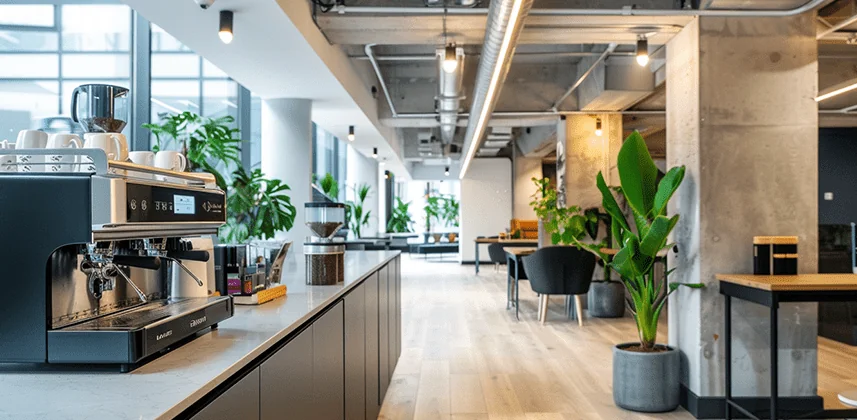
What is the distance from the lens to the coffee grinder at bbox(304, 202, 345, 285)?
3.22 metres

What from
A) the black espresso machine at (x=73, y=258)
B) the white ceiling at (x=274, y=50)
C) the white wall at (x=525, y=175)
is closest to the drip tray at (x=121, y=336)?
the black espresso machine at (x=73, y=258)

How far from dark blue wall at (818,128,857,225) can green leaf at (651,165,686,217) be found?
8609 millimetres

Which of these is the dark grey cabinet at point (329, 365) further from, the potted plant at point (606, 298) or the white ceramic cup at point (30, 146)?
the potted plant at point (606, 298)

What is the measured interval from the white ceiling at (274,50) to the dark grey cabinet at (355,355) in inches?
82.7

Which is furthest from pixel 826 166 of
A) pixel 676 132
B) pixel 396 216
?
pixel 396 216

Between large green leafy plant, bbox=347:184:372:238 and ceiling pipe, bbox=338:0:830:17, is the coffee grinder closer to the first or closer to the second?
ceiling pipe, bbox=338:0:830:17

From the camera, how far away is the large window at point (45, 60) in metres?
4.26

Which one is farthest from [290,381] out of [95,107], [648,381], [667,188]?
[648,381]

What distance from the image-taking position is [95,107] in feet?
5.64

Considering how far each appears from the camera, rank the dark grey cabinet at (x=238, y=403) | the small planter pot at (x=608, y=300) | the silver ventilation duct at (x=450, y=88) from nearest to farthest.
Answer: the dark grey cabinet at (x=238, y=403) → the silver ventilation duct at (x=450, y=88) → the small planter pot at (x=608, y=300)

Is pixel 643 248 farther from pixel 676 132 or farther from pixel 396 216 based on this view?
pixel 396 216

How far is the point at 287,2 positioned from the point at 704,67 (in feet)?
8.91

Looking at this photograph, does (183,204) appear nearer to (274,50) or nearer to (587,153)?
(274,50)

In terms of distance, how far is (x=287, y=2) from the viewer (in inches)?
178
